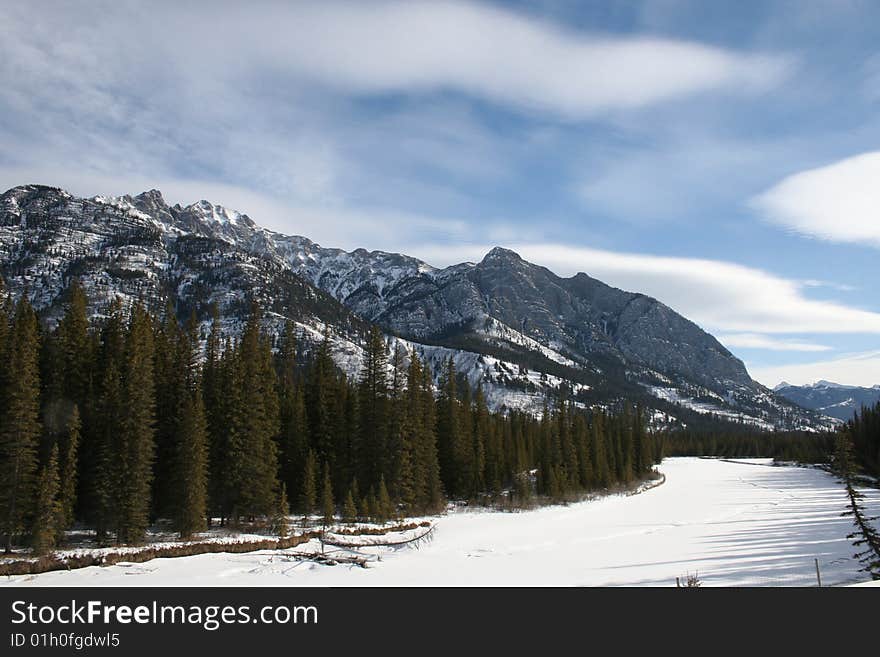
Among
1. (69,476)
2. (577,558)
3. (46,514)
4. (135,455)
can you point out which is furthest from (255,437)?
(577,558)

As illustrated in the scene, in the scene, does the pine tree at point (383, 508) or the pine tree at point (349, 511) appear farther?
the pine tree at point (383, 508)

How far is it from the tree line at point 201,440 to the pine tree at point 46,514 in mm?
103

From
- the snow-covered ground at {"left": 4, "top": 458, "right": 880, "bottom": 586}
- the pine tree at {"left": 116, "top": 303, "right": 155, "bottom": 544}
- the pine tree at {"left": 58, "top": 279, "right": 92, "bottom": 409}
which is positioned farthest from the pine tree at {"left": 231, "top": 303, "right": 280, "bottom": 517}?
the pine tree at {"left": 58, "top": 279, "right": 92, "bottom": 409}

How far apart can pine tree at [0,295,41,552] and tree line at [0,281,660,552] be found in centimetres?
9

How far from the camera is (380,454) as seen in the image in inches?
2213

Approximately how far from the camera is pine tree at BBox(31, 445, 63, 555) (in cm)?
3338

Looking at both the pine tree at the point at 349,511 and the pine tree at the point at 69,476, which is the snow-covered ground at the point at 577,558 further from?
the pine tree at the point at 69,476

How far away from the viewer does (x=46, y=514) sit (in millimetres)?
34125

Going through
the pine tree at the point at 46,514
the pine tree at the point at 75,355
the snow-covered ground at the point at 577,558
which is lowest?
the snow-covered ground at the point at 577,558

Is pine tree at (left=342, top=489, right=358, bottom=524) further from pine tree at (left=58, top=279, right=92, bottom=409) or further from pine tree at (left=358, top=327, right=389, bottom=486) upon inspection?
pine tree at (left=58, top=279, right=92, bottom=409)

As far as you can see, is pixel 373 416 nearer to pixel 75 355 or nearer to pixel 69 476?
pixel 75 355

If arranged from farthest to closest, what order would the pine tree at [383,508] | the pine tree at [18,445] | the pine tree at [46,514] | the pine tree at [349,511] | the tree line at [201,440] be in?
the pine tree at [383,508] → the pine tree at [349,511] → the tree line at [201,440] → the pine tree at [18,445] → the pine tree at [46,514]

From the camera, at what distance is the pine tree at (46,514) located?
33375 millimetres

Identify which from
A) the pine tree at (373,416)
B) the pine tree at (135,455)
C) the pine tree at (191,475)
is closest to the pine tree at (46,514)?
the pine tree at (135,455)
